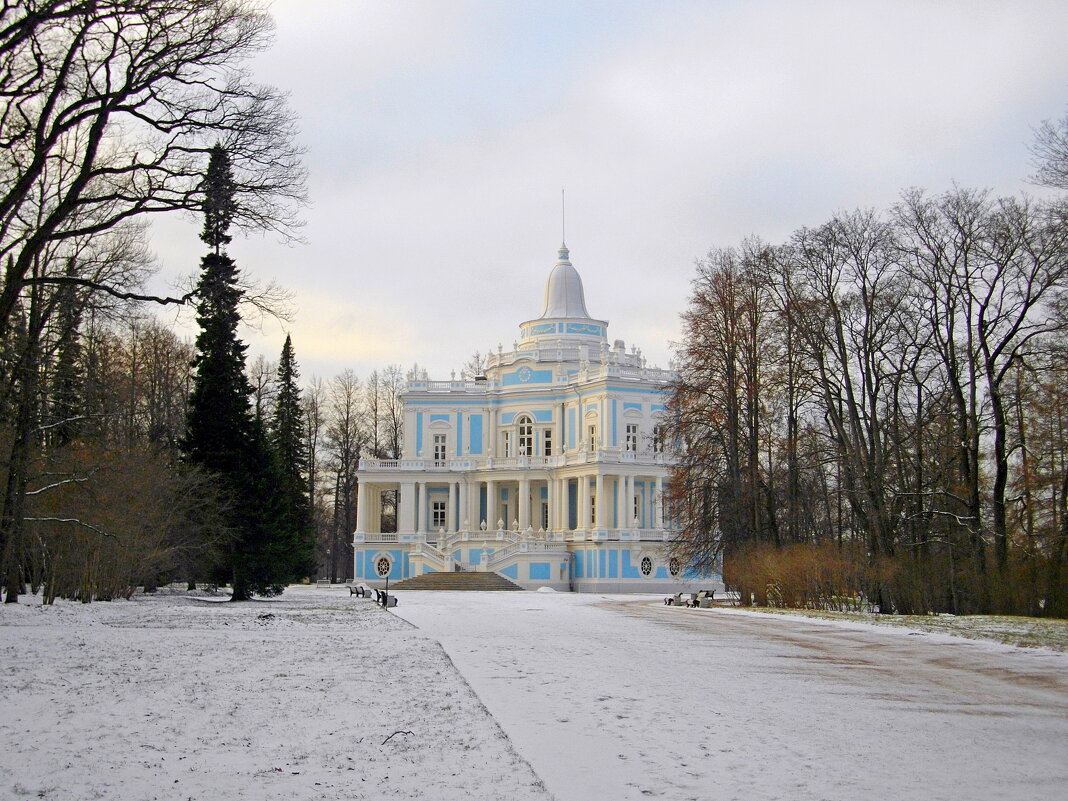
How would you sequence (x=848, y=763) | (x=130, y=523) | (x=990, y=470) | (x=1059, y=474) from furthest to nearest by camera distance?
(x=990, y=470)
(x=130, y=523)
(x=1059, y=474)
(x=848, y=763)

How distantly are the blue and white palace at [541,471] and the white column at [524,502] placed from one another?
8 centimetres

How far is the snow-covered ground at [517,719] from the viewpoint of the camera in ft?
23.4

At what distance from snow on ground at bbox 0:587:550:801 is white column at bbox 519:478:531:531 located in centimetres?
4171

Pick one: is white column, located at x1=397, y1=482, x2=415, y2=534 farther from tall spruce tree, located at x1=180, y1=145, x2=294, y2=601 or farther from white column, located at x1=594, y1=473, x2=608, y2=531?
tall spruce tree, located at x1=180, y1=145, x2=294, y2=601

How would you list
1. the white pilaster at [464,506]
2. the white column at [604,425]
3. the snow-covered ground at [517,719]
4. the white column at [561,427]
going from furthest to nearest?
the white pilaster at [464,506], the white column at [561,427], the white column at [604,425], the snow-covered ground at [517,719]

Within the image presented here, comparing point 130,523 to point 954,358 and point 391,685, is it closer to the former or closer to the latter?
point 391,685

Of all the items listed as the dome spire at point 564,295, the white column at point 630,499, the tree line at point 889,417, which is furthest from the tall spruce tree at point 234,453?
the dome spire at point 564,295

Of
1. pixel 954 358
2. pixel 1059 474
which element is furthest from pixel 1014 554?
pixel 954 358

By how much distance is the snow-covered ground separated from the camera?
7137mm

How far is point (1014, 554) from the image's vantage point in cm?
2531

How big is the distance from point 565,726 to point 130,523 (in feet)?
65.2

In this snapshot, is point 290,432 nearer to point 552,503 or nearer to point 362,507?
point 362,507

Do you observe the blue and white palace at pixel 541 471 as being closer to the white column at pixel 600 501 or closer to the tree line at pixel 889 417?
the white column at pixel 600 501

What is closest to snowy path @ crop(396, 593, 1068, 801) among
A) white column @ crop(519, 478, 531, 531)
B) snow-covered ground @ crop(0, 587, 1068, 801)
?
snow-covered ground @ crop(0, 587, 1068, 801)
